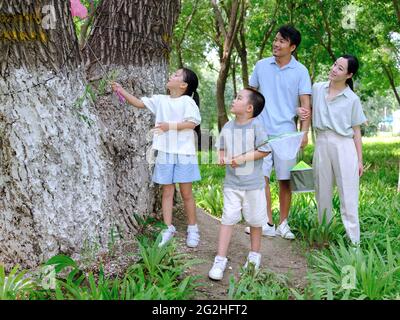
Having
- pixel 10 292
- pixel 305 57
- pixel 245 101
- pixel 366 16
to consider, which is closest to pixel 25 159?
pixel 10 292

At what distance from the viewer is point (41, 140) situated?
3.33 meters

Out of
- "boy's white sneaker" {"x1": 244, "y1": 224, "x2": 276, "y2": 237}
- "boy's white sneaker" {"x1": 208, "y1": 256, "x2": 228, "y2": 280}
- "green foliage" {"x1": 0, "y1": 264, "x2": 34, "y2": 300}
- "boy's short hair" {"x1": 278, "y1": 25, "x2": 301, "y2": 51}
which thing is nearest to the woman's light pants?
"boy's white sneaker" {"x1": 244, "y1": 224, "x2": 276, "y2": 237}

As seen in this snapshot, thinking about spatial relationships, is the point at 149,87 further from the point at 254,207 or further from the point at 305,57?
the point at 305,57

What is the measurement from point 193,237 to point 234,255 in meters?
0.35

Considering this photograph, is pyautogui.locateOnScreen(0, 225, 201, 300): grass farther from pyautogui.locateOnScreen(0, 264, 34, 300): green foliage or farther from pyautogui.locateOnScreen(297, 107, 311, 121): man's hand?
pyautogui.locateOnScreen(297, 107, 311, 121): man's hand

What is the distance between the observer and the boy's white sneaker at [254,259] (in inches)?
143

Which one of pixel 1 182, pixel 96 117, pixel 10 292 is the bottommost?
pixel 10 292

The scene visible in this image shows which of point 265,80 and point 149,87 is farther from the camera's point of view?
point 265,80

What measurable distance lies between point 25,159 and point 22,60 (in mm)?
637

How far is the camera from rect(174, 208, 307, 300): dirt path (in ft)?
11.4

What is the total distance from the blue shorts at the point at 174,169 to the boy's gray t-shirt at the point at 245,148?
357 millimetres

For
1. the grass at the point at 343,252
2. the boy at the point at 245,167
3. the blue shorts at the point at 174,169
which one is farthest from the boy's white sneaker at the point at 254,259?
the blue shorts at the point at 174,169

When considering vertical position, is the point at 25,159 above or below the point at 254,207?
above

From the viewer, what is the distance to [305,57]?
15.4 meters
